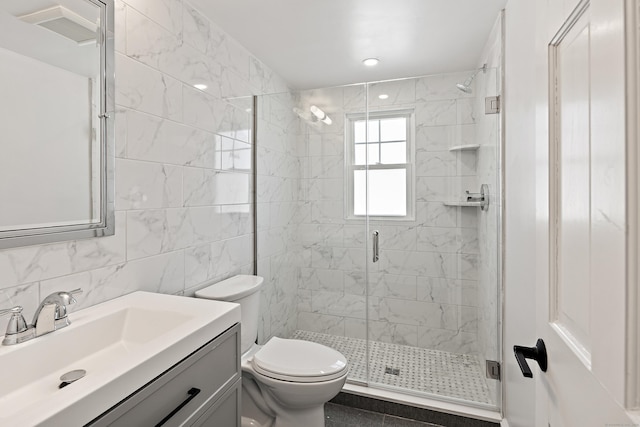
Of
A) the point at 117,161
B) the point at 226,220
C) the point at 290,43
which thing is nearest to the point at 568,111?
the point at 117,161

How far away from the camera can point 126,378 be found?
0.78m

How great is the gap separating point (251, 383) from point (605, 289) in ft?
5.79

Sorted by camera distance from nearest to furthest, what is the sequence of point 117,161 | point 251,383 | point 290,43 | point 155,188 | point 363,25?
point 117,161
point 155,188
point 251,383
point 363,25
point 290,43

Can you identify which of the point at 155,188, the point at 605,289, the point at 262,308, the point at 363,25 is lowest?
the point at 262,308

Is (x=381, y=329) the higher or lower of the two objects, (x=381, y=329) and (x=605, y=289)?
the lower

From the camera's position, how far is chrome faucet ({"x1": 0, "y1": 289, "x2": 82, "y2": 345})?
0.93 meters

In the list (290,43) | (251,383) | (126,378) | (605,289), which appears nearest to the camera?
(605,289)

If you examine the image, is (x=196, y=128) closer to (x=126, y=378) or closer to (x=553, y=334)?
(x=126, y=378)

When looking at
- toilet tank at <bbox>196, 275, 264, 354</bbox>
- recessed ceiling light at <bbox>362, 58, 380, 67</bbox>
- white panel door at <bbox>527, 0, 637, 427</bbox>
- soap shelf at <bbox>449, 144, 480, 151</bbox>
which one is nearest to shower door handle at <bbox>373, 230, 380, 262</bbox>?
soap shelf at <bbox>449, 144, 480, 151</bbox>

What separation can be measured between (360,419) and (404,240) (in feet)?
4.04

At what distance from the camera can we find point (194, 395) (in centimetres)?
102

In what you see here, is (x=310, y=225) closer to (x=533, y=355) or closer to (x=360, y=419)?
(x=360, y=419)

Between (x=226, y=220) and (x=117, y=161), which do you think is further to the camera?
(x=226, y=220)

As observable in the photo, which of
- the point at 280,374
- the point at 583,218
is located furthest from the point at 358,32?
the point at 280,374
